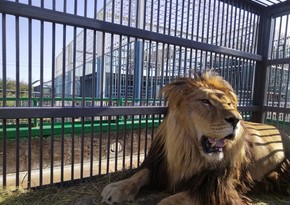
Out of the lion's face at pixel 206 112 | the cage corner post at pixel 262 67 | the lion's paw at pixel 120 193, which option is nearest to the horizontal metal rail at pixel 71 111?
the lion's face at pixel 206 112

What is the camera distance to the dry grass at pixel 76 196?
6.82 ft

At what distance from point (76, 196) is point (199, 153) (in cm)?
101

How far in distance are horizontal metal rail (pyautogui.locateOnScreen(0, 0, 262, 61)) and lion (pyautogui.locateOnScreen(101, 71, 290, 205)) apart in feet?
2.02

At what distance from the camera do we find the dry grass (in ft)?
6.82

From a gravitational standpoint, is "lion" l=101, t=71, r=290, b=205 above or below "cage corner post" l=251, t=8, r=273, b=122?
below

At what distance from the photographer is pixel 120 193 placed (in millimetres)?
2043

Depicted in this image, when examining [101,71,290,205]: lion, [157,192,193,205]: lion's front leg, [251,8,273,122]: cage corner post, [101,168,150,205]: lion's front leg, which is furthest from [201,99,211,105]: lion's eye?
[251,8,273,122]: cage corner post

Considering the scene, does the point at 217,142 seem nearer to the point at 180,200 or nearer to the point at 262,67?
the point at 180,200

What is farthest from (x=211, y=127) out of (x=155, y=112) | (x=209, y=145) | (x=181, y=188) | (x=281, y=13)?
(x=281, y=13)

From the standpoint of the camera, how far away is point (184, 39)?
287 cm

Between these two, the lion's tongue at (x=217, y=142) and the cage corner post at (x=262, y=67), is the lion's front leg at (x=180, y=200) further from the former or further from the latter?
the cage corner post at (x=262, y=67)

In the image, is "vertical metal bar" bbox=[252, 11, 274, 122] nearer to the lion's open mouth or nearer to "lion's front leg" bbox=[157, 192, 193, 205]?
the lion's open mouth

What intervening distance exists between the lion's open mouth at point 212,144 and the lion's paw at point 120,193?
63 centimetres

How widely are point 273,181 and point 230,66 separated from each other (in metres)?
1.46
